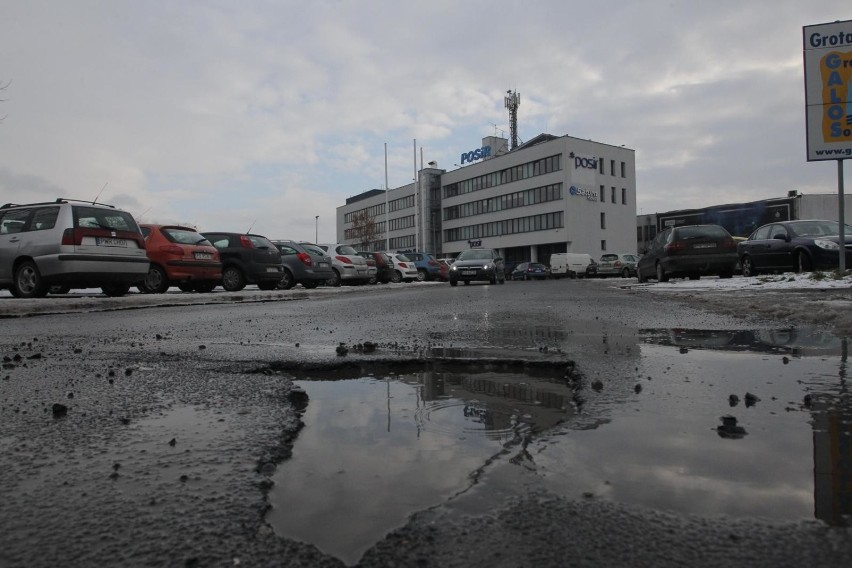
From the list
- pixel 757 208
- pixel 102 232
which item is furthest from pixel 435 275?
pixel 757 208

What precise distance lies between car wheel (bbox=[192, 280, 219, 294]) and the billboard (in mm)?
14585

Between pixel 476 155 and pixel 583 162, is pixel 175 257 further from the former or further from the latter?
pixel 476 155

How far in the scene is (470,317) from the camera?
25.7ft

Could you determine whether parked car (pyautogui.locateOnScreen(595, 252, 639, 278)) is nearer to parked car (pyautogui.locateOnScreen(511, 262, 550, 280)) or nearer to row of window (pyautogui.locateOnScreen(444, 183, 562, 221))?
parked car (pyautogui.locateOnScreen(511, 262, 550, 280))

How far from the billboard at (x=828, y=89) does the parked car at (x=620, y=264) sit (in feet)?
68.7

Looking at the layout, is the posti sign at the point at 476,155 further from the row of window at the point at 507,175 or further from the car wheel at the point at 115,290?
the car wheel at the point at 115,290

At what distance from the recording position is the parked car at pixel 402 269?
2684 centimetres

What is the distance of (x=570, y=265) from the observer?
4378 centimetres

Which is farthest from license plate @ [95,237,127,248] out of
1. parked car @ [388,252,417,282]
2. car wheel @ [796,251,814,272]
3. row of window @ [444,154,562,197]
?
row of window @ [444,154,562,197]

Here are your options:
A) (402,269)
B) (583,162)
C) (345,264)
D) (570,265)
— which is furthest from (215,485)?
(583,162)

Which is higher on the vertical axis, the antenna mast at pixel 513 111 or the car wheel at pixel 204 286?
the antenna mast at pixel 513 111

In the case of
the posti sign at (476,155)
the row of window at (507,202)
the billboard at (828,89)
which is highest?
the posti sign at (476,155)

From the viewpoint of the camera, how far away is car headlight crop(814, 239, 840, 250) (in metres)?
13.5

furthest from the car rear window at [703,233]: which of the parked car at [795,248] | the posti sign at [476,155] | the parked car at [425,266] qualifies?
the posti sign at [476,155]
